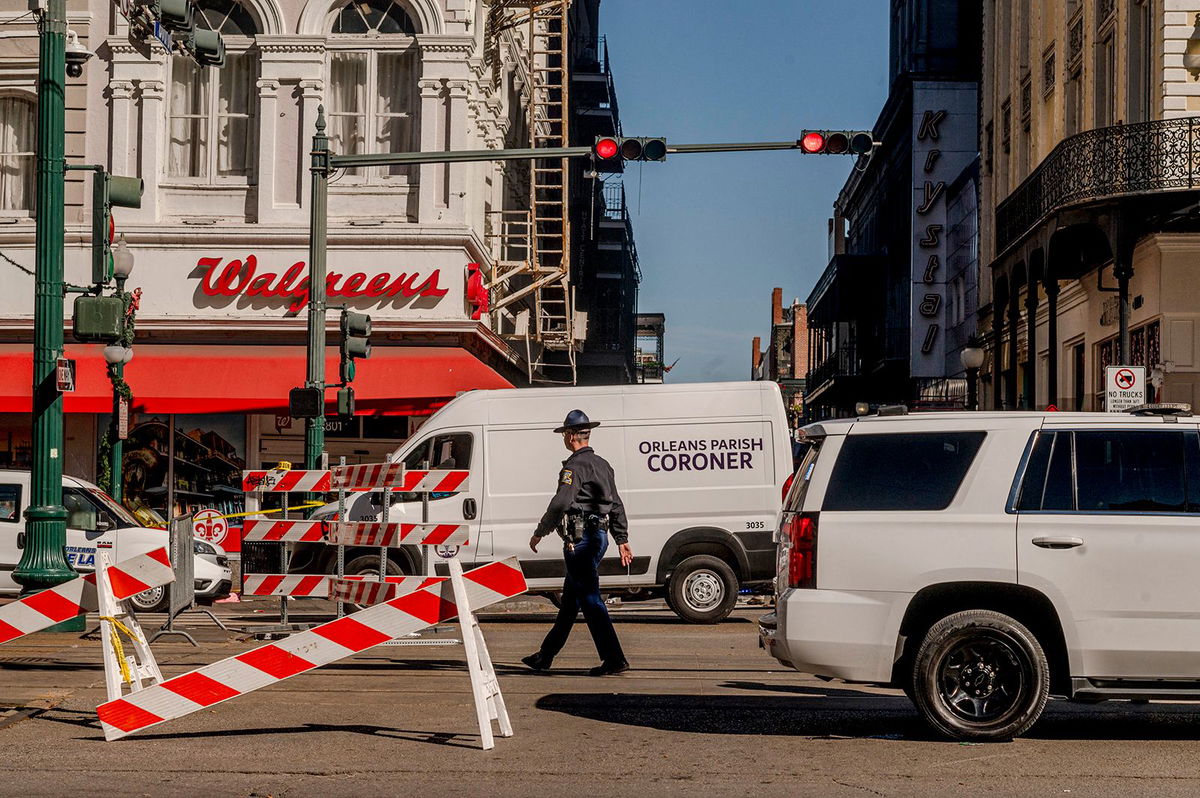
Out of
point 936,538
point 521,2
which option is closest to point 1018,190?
point 521,2

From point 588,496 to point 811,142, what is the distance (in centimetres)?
892

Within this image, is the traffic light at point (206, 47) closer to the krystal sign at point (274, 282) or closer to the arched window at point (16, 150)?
the krystal sign at point (274, 282)

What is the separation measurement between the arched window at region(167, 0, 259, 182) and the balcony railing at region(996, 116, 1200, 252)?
1432 cm

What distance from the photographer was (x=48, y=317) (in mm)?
15203

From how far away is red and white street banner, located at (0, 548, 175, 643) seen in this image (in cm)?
939

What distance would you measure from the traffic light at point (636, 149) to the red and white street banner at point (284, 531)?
7297 mm

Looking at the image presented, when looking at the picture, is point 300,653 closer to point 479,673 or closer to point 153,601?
point 479,673

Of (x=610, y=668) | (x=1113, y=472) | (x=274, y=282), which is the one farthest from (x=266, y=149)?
(x=1113, y=472)

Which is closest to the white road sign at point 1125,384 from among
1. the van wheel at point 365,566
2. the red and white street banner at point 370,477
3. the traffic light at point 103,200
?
the van wheel at point 365,566

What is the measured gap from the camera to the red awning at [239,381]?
27.1 m

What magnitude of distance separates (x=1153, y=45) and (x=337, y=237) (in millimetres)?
14074

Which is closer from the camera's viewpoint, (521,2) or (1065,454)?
(1065,454)

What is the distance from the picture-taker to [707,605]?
54.4ft

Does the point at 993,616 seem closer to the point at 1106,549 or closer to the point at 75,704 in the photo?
the point at 1106,549
